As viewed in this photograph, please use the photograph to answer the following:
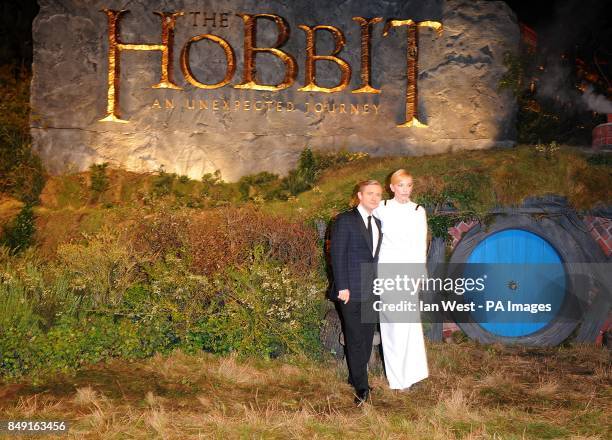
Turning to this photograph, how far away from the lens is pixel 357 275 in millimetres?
5383

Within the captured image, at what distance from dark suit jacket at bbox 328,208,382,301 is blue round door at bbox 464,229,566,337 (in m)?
3.56

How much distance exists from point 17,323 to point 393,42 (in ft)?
28.0

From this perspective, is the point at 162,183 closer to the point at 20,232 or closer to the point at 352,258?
the point at 20,232

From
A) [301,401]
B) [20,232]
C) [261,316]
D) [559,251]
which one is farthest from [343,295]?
[20,232]

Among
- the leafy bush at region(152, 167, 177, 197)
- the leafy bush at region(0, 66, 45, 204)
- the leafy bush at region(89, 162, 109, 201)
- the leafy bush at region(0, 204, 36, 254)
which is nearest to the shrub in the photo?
the leafy bush at region(152, 167, 177, 197)

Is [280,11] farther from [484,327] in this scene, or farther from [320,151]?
[484,327]

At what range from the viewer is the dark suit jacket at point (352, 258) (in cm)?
534

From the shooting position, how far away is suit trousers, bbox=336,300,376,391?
17.7 ft

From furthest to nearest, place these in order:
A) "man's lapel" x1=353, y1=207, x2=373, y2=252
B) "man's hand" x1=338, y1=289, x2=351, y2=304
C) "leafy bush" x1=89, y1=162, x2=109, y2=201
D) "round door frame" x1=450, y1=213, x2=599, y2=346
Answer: "leafy bush" x1=89, y1=162, x2=109, y2=201, "round door frame" x1=450, y1=213, x2=599, y2=346, "man's lapel" x1=353, y1=207, x2=373, y2=252, "man's hand" x1=338, y1=289, x2=351, y2=304

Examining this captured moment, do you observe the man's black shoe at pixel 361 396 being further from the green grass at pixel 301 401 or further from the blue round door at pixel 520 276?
the blue round door at pixel 520 276

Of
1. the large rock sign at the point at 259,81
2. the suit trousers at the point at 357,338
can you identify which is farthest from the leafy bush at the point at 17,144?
the suit trousers at the point at 357,338

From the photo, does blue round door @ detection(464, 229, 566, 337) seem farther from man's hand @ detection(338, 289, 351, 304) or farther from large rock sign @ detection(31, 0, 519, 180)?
man's hand @ detection(338, 289, 351, 304)

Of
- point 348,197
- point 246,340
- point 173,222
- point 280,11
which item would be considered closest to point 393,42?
point 280,11

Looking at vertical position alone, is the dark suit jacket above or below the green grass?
above
